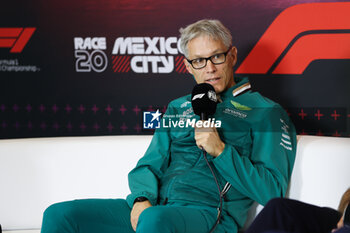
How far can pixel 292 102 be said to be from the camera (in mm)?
2834

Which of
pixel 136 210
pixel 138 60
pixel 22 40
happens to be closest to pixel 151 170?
pixel 136 210

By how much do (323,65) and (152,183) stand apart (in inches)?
52.4

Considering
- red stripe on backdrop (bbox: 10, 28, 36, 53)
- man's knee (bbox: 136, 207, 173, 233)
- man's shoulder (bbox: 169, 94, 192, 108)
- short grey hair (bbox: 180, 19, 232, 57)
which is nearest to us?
man's knee (bbox: 136, 207, 173, 233)

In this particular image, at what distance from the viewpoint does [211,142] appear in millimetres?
1974

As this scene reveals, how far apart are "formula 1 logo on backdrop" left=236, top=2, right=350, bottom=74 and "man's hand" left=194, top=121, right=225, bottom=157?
3.36ft

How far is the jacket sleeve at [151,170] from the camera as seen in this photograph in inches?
83.5

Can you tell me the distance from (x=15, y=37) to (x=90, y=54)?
0.56 m

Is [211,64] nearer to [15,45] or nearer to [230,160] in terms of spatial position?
[230,160]

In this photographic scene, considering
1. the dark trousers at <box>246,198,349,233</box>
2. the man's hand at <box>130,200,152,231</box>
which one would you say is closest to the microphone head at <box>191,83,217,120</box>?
the man's hand at <box>130,200,152,231</box>

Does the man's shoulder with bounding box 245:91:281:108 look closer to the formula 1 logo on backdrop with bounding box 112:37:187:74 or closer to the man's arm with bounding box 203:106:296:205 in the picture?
the man's arm with bounding box 203:106:296:205

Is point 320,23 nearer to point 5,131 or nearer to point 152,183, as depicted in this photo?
point 152,183

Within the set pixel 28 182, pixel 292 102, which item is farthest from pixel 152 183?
pixel 292 102

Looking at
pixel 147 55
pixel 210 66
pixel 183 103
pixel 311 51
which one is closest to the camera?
pixel 210 66

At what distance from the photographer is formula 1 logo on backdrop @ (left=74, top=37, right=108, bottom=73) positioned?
312 centimetres
